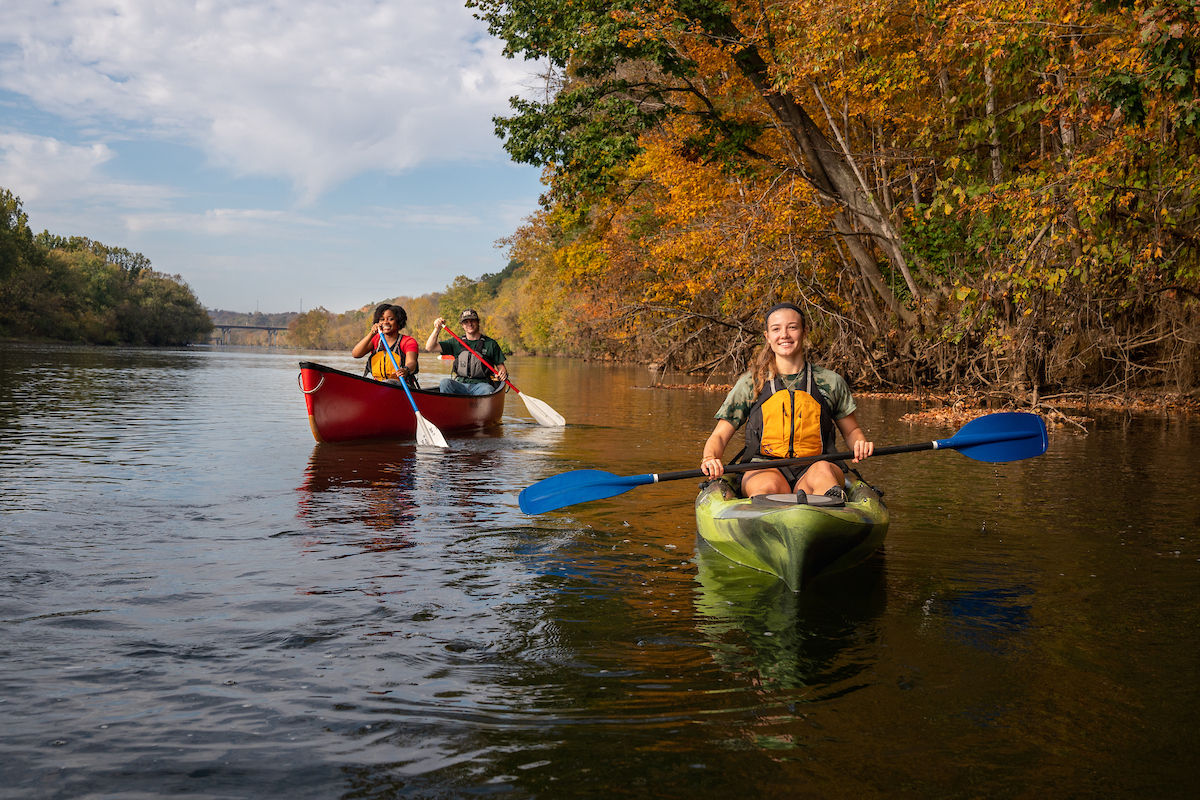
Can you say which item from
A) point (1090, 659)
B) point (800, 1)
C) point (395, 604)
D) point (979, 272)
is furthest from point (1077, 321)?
point (395, 604)

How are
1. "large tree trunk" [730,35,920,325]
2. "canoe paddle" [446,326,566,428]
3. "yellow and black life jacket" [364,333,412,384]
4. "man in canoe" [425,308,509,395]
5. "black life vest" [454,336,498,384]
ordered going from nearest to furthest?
1. "yellow and black life jacket" [364,333,412,384]
2. "man in canoe" [425,308,509,395]
3. "black life vest" [454,336,498,384]
4. "canoe paddle" [446,326,566,428]
5. "large tree trunk" [730,35,920,325]

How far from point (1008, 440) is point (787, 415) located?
1740 millimetres

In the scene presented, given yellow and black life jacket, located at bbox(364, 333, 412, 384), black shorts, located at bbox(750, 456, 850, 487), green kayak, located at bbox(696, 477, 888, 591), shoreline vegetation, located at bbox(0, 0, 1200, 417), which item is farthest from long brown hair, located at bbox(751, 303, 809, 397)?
yellow and black life jacket, located at bbox(364, 333, 412, 384)

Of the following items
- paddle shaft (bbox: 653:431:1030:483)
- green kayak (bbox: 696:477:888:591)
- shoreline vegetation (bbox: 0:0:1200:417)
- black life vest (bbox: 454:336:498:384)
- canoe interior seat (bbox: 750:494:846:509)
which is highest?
shoreline vegetation (bbox: 0:0:1200:417)

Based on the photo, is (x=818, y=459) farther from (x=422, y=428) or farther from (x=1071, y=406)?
(x=1071, y=406)

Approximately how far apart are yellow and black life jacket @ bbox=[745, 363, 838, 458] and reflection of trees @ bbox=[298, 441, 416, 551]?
2079 mm

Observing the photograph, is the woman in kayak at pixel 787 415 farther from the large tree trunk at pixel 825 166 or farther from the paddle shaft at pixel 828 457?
the large tree trunk at pixel 825 166

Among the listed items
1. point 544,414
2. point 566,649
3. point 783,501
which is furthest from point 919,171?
point 566,649

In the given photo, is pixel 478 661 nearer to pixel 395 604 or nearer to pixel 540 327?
pixel 395 604

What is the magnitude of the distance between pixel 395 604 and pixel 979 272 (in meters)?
13.9

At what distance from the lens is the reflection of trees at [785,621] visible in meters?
3.24

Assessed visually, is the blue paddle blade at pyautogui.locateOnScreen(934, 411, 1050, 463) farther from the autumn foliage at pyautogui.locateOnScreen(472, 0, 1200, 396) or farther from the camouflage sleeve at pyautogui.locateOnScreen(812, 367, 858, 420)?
the autumn foliage at pyautogui.locateOnScreen(472, 0, 1200, 396)

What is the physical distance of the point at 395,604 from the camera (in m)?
3.91

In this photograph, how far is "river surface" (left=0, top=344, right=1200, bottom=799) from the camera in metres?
2.45
